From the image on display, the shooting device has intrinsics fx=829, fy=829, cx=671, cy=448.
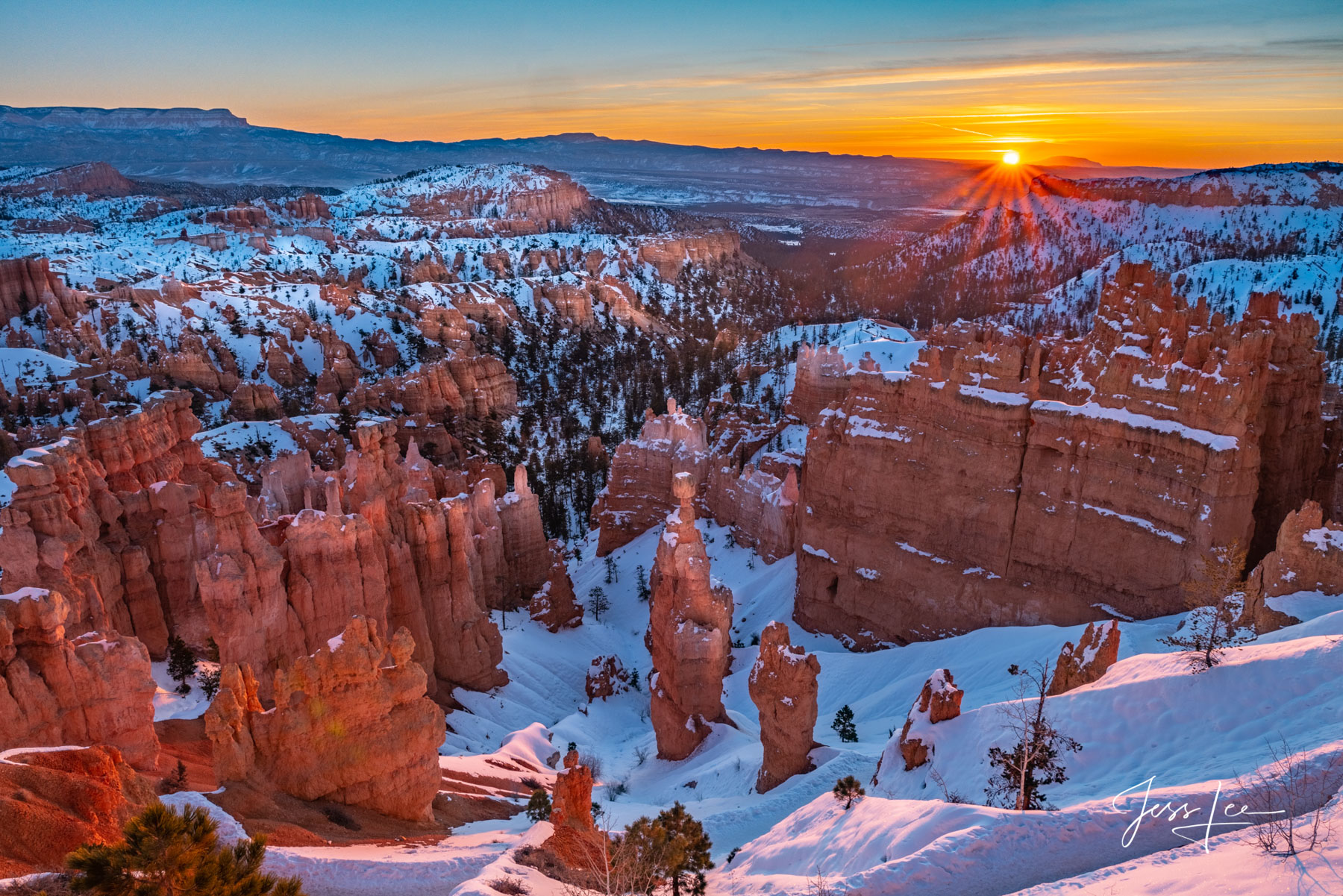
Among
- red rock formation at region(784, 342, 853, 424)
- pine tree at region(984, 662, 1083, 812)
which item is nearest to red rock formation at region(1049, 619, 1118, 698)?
pine tree at region(984, 662, 1083, 812)

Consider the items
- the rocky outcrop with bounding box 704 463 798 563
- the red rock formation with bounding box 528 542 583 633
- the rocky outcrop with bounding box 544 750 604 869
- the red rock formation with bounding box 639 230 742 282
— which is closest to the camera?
the rocky outcrop with bounding box 544 750 604 869

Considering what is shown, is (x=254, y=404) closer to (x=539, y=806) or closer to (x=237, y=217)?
(x=539, y=806)

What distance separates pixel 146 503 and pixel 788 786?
17.3m

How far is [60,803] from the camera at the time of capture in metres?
9.02

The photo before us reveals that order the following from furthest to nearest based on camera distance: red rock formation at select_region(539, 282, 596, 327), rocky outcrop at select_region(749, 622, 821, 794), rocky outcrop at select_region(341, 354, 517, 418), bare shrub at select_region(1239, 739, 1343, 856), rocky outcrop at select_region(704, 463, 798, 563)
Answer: red rock formation at select_region(539, 282, 596, 327) → rocky outcrop at select_region(341, 354, 517, 418) → rocky outcrop at select_region(704, 463, 798, 563) → rocky outcrop at select_region(749, 622, 821, 794) → bare shrub at select_region(1239, 739, 1343, 856)

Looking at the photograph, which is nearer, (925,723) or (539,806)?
(539,806)

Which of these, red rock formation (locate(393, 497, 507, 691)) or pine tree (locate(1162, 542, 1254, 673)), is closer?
pine tree (locate(1162, 542, 1254, 673))

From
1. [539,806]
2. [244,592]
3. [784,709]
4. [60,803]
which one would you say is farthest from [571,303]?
[60,803]

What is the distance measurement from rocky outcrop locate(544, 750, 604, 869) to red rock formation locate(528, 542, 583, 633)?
2037 centimetres

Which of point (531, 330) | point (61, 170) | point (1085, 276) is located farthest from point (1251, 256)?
point (61, 170)

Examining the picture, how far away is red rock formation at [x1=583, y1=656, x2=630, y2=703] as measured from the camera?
93.6 ft

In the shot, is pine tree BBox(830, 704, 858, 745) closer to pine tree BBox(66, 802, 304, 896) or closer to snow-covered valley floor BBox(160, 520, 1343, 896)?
snow-covered valley floor BBox(160, 520, 1343, 896)

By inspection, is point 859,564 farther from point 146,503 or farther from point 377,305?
point 377,305
